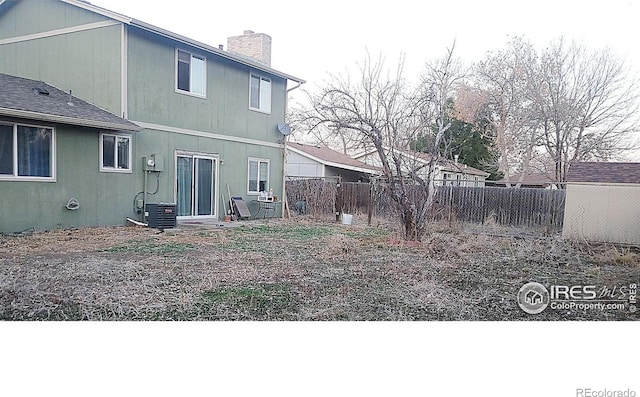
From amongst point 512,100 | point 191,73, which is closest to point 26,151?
point 191,73

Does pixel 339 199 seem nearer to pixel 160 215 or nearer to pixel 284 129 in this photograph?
pixel 284 129

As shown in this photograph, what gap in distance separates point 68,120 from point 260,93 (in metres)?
4.80

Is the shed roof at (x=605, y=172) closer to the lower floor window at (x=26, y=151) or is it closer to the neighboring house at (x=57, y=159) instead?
the neighboring house at (x=57, y=159)

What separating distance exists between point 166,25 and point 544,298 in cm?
748

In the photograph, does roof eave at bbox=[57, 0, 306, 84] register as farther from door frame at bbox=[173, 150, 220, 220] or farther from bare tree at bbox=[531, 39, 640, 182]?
bare tree at bbox=[531, 39, 640, 182]

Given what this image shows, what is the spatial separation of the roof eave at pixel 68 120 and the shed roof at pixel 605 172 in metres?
7.50

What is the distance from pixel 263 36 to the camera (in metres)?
11.2

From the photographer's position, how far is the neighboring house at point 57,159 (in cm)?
644

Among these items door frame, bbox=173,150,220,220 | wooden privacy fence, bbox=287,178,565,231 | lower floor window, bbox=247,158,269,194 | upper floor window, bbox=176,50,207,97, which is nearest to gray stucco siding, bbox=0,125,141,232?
door frame, bbox=173,150,220,220

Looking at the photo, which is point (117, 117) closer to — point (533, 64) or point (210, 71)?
point (210, 71)

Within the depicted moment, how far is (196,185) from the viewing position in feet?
30.5
